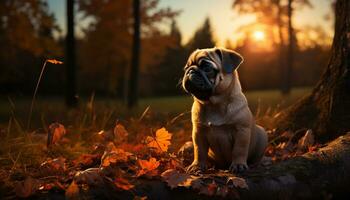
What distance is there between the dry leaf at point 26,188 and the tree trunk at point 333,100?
3657 millimetres

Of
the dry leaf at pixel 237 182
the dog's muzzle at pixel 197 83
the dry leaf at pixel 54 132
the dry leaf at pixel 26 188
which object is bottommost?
the dry leaf at pixel 237 182

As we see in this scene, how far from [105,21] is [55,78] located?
16.2 meters

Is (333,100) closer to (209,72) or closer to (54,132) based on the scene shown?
(209,72)

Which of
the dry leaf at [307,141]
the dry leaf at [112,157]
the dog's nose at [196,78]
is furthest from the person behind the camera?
the dry leaf at [307,141]

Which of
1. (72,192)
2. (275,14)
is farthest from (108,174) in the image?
(275,14)

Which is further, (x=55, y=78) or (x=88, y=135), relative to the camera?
(x=55, y=78)

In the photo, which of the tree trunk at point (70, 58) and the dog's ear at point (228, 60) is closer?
the dog's ear at point (228, 60)

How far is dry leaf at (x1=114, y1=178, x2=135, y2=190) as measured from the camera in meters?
3.36

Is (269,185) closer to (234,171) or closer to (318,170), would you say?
(234,171)

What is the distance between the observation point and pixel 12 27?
1870cm

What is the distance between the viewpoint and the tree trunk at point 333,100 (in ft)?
18.7

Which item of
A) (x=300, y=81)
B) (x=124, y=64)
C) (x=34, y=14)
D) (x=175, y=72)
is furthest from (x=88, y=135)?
(x=300, y=81)

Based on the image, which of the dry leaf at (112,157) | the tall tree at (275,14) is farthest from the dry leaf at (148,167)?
the tall tree at (275,14)

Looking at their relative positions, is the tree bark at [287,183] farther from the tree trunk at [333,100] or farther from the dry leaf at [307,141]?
the tree trunk at [333,100]
